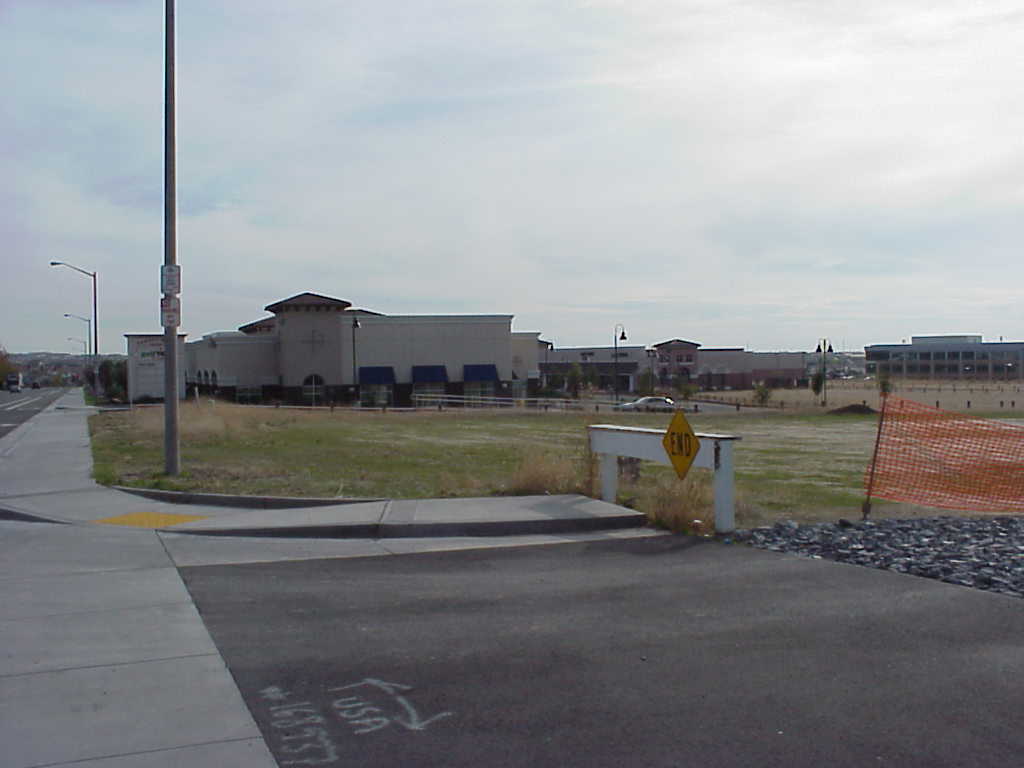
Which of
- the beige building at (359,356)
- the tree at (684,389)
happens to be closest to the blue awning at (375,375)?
the beige building at (359,356)

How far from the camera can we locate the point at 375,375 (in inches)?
2864

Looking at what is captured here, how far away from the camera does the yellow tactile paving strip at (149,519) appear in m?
12.3

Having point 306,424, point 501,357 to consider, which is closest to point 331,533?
point 306,424

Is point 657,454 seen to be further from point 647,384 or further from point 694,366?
point 694,366

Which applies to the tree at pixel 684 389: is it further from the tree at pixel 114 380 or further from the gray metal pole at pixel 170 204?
the gray metal pole at pixel 170 204

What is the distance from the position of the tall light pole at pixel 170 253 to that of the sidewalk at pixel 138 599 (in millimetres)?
1425

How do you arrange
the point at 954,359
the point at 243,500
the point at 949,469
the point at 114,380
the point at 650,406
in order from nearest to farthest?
the point at 243,500, the point at 949,469, the point at 650,406, the point at 114,380, the point at 954,359

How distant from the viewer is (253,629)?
7434mm

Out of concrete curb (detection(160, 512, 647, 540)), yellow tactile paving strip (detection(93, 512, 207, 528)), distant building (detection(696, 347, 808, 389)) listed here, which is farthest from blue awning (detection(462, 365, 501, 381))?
concrete curb (detection(160, 512, 647, 540))

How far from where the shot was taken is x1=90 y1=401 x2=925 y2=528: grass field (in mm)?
14172

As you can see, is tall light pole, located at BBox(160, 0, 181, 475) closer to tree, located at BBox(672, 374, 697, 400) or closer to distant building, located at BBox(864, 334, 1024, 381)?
tree, located at BBox(672, 374, 697, 400)

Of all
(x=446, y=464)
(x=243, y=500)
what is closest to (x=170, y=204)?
(x=243, y=500)

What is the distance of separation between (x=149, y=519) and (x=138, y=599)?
4.52m

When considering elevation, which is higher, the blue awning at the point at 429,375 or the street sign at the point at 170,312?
the street sign at the point at 170,312
